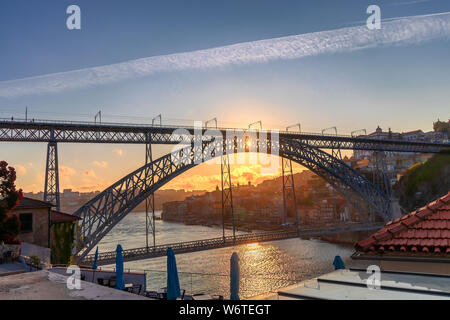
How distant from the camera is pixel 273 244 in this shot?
169 feet

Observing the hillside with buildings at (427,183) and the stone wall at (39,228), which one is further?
the hillside with buildings at (427,183)

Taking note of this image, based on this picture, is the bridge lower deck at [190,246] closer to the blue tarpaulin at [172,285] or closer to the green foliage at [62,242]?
the green foliage at [62,242]

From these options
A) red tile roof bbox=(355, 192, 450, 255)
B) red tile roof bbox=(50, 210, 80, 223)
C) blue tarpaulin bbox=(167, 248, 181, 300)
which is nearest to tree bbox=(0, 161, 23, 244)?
red tile roof bbox=(50, 210, 80, 223)

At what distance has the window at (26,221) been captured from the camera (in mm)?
15552

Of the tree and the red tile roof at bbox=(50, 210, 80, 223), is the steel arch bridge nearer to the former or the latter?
the red tile roof at bbox=(50, 210, 80, 223)

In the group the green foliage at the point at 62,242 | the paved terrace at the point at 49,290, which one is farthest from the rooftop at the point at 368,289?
the green foliage at the point at 62,242

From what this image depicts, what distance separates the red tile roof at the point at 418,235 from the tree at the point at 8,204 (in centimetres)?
1204

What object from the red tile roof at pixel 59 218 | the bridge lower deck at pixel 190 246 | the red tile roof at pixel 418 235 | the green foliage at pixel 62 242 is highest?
the red tile roof at pixel 418 235

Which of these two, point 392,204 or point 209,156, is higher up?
point 209,156

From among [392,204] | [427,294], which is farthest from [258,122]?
[427,294]

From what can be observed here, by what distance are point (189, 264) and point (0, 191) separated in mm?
23278

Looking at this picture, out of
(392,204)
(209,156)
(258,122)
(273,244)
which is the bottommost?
(273,244)

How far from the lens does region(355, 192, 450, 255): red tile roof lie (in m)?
5.35
